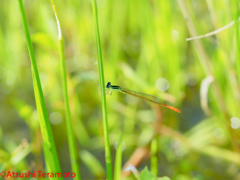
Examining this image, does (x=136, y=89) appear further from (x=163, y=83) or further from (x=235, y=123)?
(x=235, y=123)

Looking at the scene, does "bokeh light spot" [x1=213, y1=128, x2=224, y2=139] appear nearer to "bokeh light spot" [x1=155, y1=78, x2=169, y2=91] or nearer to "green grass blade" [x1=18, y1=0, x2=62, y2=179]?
"bokeh light spot" [x1=155, y1=78, x2=169, y2=91]

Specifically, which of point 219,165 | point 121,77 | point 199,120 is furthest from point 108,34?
point 219,165

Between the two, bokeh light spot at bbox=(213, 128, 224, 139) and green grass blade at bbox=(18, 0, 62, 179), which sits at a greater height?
green grass blade at bbox=(18, 0, 62, 179)

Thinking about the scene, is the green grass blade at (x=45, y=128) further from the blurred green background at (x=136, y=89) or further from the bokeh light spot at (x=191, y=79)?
the bokeh light spot at (x=191, y=79)

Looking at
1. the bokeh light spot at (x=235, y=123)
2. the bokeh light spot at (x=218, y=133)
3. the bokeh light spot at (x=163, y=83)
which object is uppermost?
the bokeh light spot at (x=163, y=83)

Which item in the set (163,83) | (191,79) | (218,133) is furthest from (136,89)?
(218,133)

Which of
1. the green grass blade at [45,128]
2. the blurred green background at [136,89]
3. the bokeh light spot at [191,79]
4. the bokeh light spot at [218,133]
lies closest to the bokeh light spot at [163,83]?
the blurred green background at [136,89]

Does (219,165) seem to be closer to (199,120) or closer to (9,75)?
(199,120)

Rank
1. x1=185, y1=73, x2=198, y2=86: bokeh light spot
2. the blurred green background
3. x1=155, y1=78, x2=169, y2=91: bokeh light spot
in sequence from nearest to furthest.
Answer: the blurred green background < x1=155, y1=78, x2=169, y2=91: bokeh light spot < x1=185, y1=73, x2=198, y2=86: bokeh light spot

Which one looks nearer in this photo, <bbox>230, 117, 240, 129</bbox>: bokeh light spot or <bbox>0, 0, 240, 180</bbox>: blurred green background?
<bbox>0, 0, 240, 180</bbox>: blurred green background

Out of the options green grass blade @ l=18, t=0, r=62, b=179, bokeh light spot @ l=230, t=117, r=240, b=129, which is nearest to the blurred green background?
bokeh light spot @ l=230, t=117, r=240, b=129
